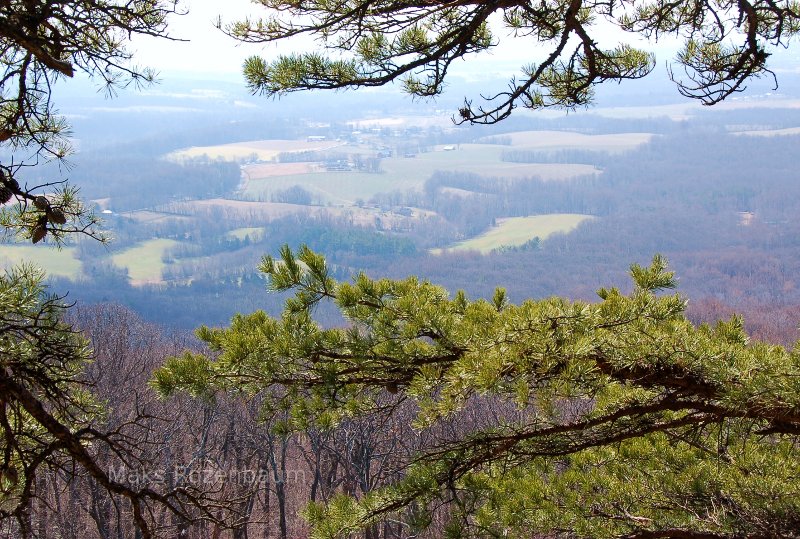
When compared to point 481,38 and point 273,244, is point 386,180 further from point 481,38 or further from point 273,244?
point 481,38

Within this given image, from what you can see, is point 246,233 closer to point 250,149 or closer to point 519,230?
point 519,230

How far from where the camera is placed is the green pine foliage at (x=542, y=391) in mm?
2885

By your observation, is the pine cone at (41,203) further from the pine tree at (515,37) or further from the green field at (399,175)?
the green field at (399,175)

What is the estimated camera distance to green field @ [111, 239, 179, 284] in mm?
70688

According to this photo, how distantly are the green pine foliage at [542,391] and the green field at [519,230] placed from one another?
76468 millimetres

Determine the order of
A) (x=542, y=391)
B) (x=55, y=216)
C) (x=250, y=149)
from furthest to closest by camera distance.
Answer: (x=250, y=149), (x=542, y=391), (x=55, y=216)

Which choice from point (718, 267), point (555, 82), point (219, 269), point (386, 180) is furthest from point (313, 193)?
point (555, 82)

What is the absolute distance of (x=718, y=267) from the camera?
72.4 m

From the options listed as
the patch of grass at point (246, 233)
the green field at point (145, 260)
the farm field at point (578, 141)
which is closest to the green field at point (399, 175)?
the farm field at point (578, 141)

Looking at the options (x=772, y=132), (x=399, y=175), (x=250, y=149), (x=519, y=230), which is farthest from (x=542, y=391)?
(x=772, y=132)

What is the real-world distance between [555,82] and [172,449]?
49.8ft

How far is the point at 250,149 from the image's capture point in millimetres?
122312

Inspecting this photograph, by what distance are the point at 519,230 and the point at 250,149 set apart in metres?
53.4

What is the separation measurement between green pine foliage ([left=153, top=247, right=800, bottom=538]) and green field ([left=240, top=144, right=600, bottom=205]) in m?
96.3
